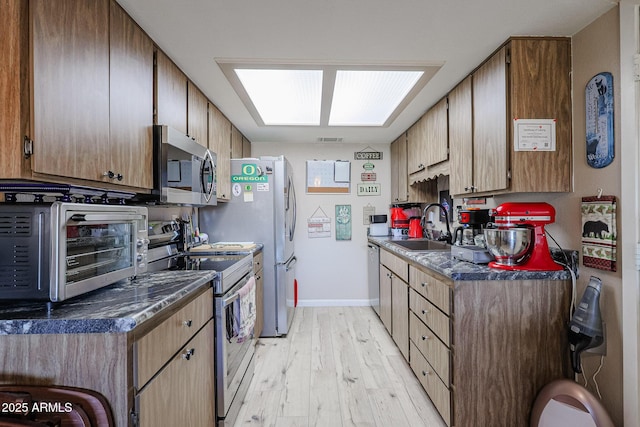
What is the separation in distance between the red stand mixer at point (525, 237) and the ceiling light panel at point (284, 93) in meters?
1.50

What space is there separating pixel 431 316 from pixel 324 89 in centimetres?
175

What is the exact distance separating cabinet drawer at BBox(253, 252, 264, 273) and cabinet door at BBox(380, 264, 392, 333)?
1.23 m

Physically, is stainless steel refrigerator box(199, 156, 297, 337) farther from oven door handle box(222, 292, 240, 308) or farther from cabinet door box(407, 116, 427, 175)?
cabinet door box(407, 116, 427, 175)

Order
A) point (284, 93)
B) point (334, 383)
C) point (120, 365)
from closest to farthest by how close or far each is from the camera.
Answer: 1. point (120, 365)
2. point (334, 383)
3. point (284, 93)

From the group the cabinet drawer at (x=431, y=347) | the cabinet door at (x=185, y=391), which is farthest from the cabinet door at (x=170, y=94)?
the cabinet drawer at (x=431, y=347)

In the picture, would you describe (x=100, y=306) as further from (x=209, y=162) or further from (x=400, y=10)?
(x=400, y=10)

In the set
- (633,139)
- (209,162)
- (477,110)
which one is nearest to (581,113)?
(633,139)

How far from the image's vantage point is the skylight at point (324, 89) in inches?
79.4

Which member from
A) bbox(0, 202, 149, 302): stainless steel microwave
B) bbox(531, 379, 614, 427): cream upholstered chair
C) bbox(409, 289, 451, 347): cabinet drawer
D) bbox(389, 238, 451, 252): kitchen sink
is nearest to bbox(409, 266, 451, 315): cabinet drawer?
bbox(409, 289, 451, 347): cabinet drawer

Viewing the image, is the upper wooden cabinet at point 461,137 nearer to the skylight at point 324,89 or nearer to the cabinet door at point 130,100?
the skylight at point 324,89

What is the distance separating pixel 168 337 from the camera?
118cm

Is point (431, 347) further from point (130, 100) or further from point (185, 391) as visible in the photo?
point (130, 100)

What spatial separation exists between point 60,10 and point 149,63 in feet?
1.88

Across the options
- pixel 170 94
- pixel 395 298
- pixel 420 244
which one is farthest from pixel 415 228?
pixel 170 94
